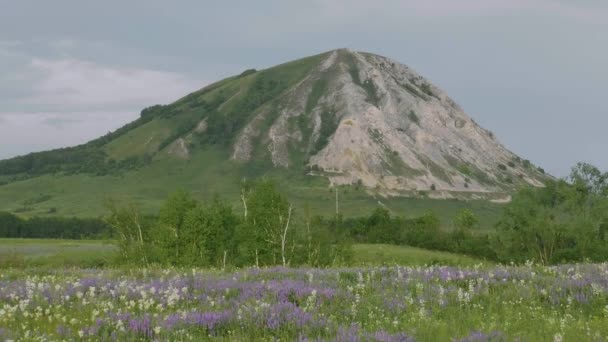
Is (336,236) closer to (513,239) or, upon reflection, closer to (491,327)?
(491,327)

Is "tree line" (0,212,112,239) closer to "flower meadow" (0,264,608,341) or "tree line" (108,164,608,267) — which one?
"tree line" (108,164,608,267)

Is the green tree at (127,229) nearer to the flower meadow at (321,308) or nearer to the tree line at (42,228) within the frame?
the flower meadow at (321,308)

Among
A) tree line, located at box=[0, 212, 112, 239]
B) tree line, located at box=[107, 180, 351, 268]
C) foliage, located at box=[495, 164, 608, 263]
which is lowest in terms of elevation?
tree line, located at box=[0, 212, 112, 239]

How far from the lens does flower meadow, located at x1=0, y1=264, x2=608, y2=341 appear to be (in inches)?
251

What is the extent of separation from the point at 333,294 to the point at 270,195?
1704 inches

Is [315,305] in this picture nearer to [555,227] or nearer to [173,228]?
[173,228]

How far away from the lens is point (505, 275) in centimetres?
1081

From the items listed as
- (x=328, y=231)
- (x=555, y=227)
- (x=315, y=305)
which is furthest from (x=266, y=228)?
(x=555, y=227)

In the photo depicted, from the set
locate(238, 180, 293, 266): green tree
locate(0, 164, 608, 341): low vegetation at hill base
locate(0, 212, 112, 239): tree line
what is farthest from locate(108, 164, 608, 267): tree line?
locate(0, 212, 112, 239): tree line

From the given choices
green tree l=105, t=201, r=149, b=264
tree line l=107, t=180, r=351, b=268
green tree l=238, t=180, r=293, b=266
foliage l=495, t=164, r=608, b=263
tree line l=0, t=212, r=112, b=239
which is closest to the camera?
tree line l=107, t=180, r=351, b=268

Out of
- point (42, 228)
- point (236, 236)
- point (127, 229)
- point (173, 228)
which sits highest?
point (173, 228)

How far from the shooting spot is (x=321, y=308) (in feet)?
25.9

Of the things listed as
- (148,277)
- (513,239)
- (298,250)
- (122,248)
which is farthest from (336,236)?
(513,239)

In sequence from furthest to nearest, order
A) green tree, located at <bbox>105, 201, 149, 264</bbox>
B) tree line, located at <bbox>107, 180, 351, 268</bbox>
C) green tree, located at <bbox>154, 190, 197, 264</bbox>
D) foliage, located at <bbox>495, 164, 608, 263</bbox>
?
1. foliage, located at <bbox>495, 164, 608, 263</bbox>
2. green tree, located at <bbox>154, 190, 197, 264</bbox>
3. green tree, located at <bbox>105, 201, 149, 264</bbox>
4. tree line, located at <bbox>107, 180, 351, 268</bbox>
